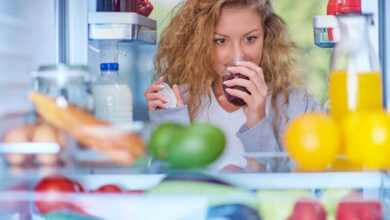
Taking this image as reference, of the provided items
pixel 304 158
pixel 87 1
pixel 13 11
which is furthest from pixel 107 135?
pixel 87 1

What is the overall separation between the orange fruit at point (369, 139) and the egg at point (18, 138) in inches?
21.1

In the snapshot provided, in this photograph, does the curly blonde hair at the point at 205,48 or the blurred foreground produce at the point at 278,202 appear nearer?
the blurred foreground produce at the point at 278,202

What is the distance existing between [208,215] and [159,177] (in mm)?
133

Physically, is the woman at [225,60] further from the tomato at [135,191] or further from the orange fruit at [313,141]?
the orange fruit at [313,141]

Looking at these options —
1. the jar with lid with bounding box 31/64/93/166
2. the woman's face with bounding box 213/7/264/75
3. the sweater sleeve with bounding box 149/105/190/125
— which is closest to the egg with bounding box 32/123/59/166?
the jar with lid with bounding box 31/64/93/166

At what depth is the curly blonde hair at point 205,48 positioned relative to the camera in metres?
1.97

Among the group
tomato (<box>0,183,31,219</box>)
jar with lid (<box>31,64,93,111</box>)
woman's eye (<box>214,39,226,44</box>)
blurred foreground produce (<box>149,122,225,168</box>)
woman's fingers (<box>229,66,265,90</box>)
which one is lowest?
tomato (<box>0,183,31,219</box>)

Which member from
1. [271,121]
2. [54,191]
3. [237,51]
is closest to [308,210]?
[54,191]

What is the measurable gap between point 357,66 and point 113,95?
0.69 m

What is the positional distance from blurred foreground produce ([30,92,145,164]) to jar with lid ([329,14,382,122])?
1.19ft

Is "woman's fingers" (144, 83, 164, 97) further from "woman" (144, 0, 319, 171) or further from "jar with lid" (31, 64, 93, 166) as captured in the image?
"jar with lid" (31, 64, 93, 166)

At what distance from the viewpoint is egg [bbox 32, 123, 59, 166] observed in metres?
0.91

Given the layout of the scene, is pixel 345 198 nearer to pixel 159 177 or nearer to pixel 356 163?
pixel 356 163

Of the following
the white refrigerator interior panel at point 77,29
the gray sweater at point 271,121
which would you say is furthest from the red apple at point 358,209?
the white refrigerator interior panel at point 77,29
